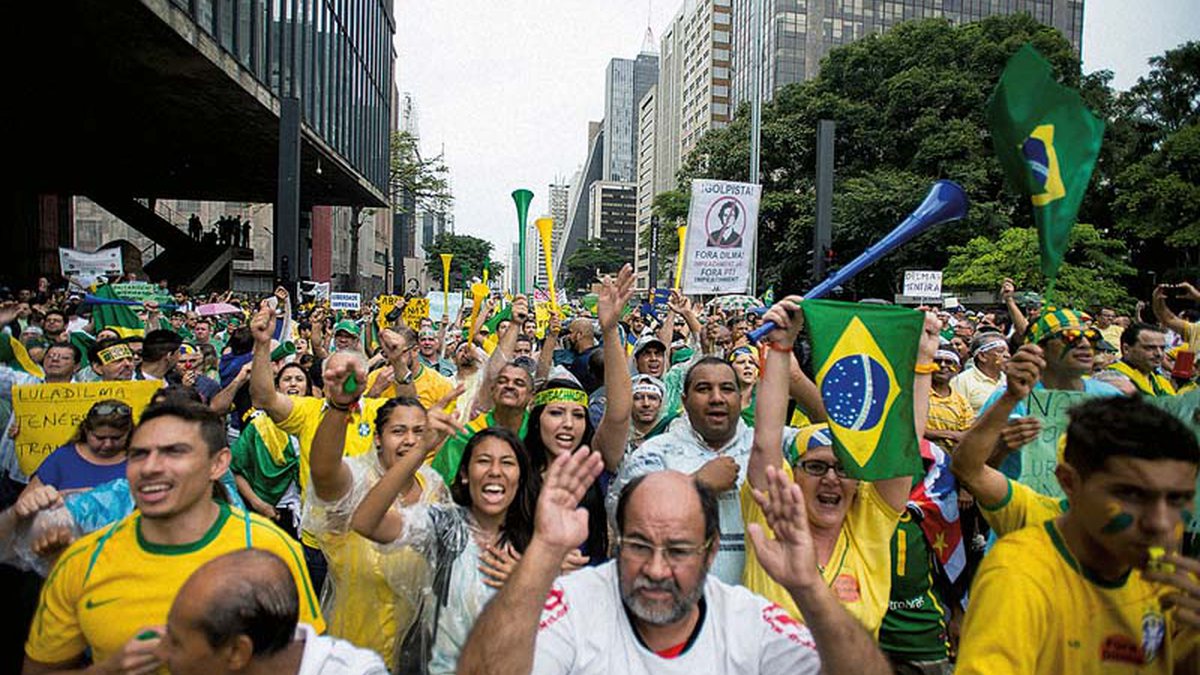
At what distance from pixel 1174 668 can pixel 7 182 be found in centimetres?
2671

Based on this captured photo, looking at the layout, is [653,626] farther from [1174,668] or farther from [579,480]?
[1174,668]

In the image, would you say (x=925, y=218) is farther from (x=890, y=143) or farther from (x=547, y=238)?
(x=890, y=143)

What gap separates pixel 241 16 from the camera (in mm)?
15508

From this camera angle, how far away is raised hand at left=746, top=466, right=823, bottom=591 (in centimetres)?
196

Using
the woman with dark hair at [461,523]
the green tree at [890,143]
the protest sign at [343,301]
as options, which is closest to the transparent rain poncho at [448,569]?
the woman with dark hair at [461,523]

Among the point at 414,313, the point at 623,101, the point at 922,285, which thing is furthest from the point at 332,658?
the point at 623,101

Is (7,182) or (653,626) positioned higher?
(7,182)

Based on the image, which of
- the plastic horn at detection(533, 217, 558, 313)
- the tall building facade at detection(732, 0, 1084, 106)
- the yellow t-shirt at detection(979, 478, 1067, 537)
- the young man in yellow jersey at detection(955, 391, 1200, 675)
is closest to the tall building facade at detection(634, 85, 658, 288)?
the tall building facade at detection(732, 0, 1084, 106)

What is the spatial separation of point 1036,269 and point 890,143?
1296 cm

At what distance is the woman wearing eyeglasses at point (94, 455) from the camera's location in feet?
12.0

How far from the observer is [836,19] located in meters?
68.9

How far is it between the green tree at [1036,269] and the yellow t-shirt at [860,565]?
74.2 ft

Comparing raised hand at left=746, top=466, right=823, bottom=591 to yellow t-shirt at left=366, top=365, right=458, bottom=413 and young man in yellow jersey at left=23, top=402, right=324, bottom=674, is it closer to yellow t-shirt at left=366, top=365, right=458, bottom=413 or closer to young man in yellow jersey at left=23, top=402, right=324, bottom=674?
young man in yellow jersey at left=23, top=402, right=324, bottom=674

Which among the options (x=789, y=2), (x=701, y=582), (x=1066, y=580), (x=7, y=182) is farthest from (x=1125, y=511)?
(x=789, y=2)
